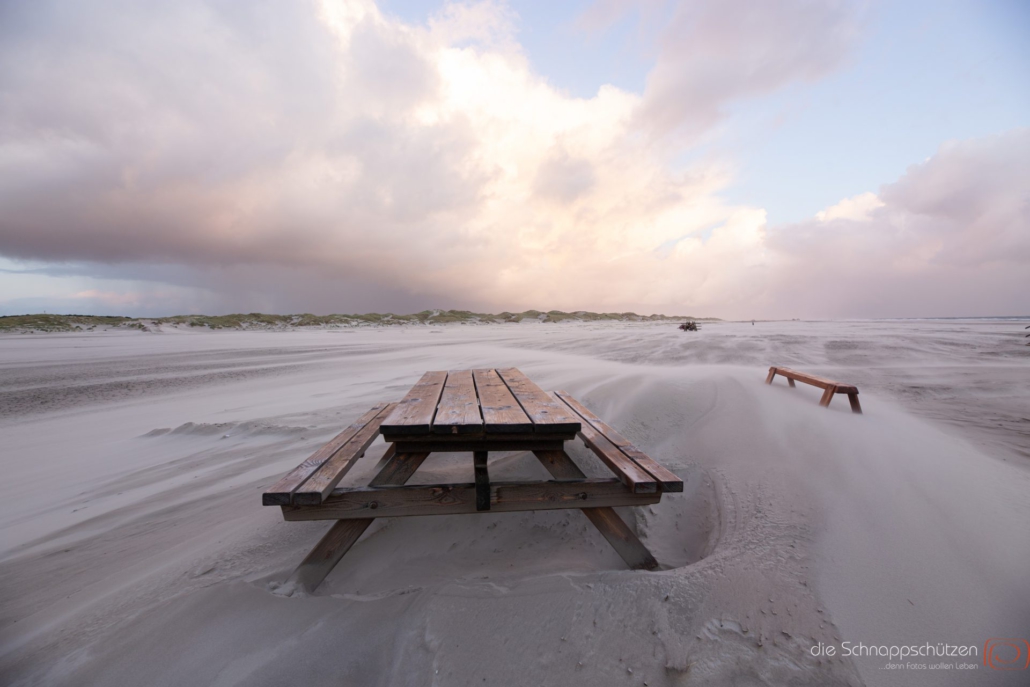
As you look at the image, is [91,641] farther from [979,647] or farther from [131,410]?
[131,410]

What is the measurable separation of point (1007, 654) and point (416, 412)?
9.08ft

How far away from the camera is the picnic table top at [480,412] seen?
187 centimetres

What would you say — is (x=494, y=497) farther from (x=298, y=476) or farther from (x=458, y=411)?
(x=298, y=476)

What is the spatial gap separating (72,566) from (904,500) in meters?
5.14

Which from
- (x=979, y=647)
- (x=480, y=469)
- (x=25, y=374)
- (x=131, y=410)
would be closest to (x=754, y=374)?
(x=979, y=647)

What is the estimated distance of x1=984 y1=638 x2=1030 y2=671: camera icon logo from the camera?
1533mm

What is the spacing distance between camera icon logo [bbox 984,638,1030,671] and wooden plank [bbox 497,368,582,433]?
1861 mm

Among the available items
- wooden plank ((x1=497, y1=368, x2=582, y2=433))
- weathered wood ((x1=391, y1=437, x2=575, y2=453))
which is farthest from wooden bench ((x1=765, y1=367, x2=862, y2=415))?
weathered wood ((x1=391, y1=437, x2=575, y2=453))

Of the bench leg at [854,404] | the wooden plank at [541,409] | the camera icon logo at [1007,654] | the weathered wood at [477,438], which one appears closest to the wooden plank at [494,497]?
the weathered wood at [477,438]

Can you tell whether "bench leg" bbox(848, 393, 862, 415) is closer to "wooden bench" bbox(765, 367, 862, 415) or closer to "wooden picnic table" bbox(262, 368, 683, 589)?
"wooden bench" bbox(765, 367, 862, 415)

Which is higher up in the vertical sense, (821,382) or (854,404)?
(821,382)

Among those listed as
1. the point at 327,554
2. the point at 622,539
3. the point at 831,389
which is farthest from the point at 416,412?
the point at 831,389

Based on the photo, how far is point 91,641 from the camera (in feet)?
5.53

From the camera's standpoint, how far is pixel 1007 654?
1.57 metres
